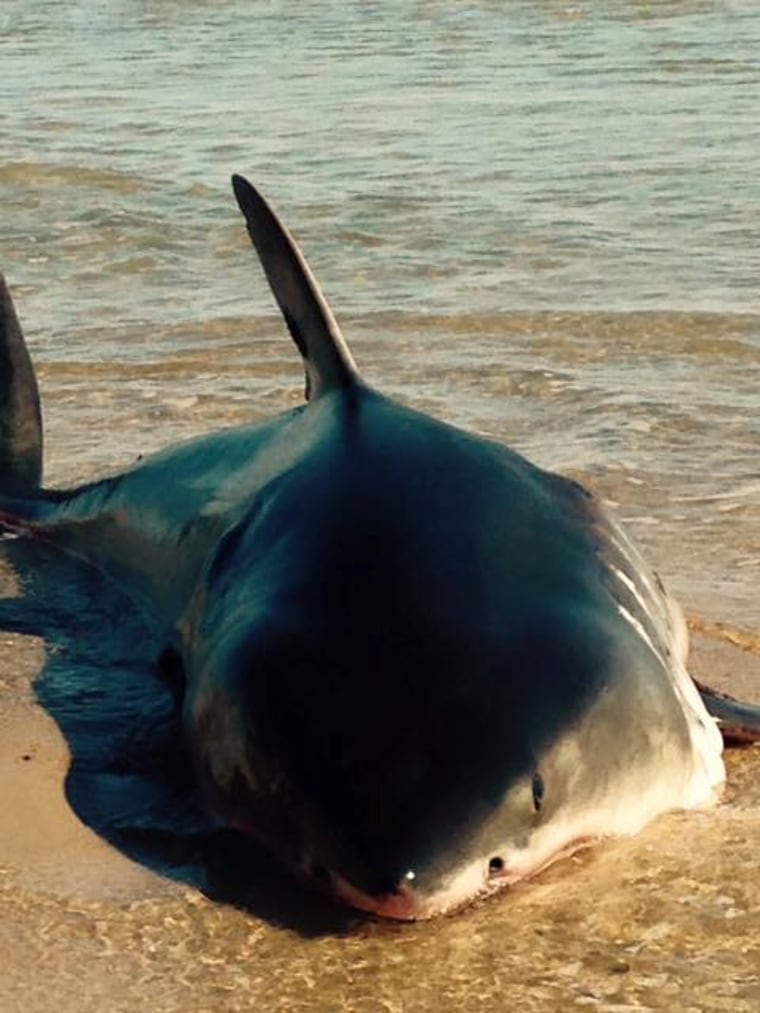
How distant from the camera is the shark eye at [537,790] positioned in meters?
2.95

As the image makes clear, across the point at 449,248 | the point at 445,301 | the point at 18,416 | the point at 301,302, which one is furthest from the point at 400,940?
the point at 449,248

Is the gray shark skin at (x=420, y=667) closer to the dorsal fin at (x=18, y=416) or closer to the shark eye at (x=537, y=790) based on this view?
the shark eye at (x=537, y=790)

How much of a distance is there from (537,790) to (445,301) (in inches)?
214

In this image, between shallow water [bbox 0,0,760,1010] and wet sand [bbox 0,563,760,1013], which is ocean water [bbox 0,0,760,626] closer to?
shallow water [bbox 0,0,760,1010]

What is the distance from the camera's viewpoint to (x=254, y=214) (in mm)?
4652

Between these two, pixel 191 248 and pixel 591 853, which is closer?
pixel 591 853

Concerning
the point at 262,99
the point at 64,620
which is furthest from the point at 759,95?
the point at 64,620

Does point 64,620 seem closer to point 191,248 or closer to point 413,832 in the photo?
point 413,832

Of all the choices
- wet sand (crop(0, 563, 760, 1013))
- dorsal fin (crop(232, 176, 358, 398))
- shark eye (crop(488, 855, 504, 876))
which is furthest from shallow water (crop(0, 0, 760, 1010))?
dorsal fin (crop(232, 176, 358, 398))

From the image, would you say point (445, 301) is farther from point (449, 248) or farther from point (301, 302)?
point (301, 302)

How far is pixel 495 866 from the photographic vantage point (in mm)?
2973

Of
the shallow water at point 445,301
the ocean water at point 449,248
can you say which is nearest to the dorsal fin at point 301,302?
the shallow water at point 445,301

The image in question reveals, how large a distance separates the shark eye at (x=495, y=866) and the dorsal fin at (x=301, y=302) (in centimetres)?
131

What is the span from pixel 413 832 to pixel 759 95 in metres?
10.5
